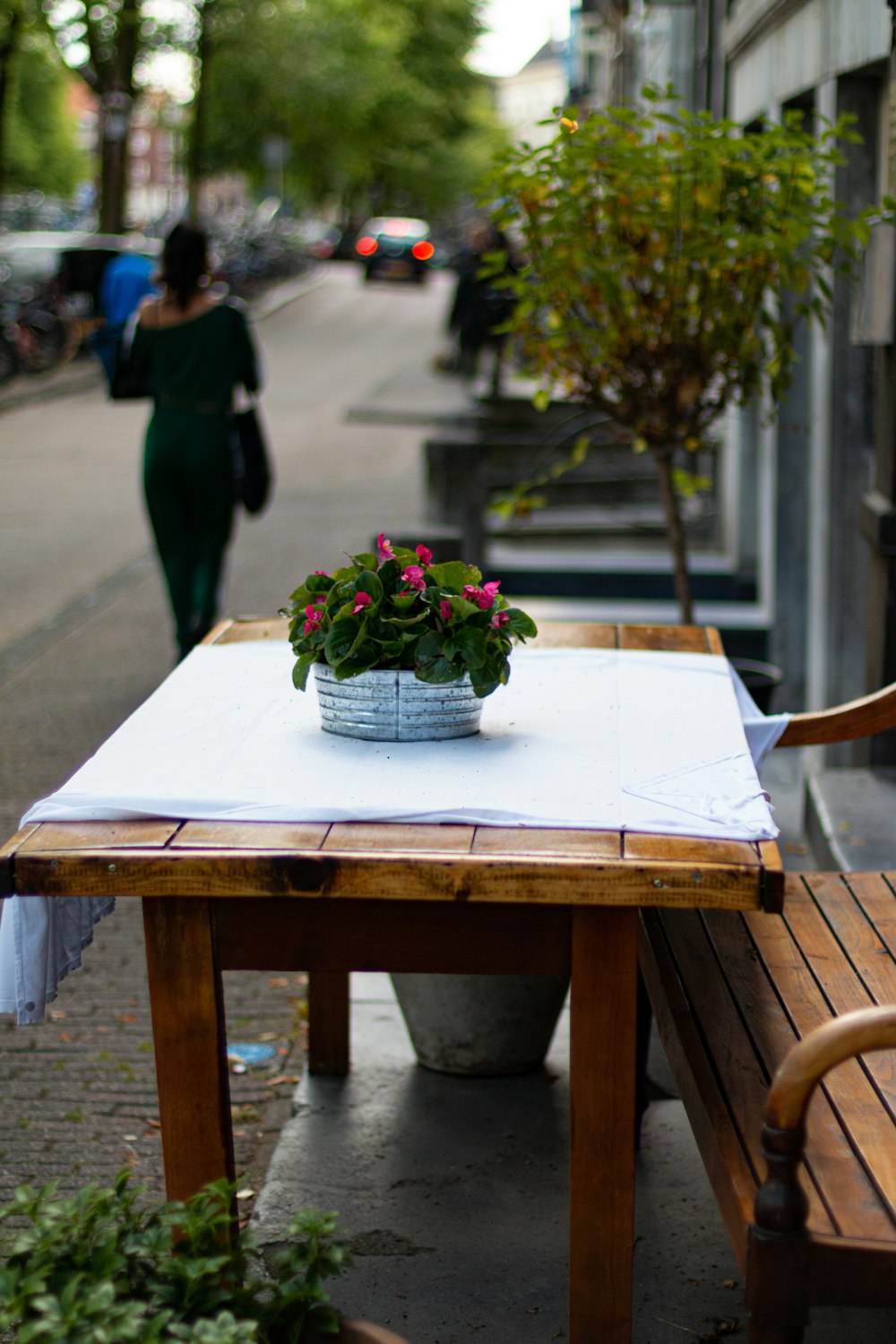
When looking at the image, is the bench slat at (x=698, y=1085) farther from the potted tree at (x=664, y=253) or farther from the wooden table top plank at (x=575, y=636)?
the potted tree at (x=664, y=253)

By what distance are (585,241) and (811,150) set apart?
812 mm

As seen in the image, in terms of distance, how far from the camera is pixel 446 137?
238 feet

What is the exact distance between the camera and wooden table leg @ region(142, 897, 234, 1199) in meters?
2.53

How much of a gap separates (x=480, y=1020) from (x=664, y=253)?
2556 mm

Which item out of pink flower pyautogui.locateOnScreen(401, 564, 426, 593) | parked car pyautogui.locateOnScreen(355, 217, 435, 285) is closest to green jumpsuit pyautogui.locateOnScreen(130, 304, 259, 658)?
pink flower pyautogui.locateOnScreen(401, 564, 426, 593)

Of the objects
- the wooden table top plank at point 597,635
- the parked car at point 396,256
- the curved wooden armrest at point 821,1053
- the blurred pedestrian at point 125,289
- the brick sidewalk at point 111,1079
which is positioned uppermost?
the parked car at point 396,256

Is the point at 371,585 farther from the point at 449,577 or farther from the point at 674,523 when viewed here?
the point at 674,523

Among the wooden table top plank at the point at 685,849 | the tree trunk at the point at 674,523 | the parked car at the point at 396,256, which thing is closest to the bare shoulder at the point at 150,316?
the tree trunk at the point at 674,523

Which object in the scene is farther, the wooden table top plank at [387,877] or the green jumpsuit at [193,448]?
the green jumpsuit at [193,448]

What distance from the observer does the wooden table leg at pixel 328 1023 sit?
12.7 ft

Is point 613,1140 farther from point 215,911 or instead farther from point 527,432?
point 527,432

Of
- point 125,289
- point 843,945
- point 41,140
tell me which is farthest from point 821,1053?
point 41,140

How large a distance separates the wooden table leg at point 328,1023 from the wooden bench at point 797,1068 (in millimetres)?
976

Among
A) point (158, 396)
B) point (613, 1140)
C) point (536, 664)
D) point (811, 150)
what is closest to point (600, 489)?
point (158, 396)
